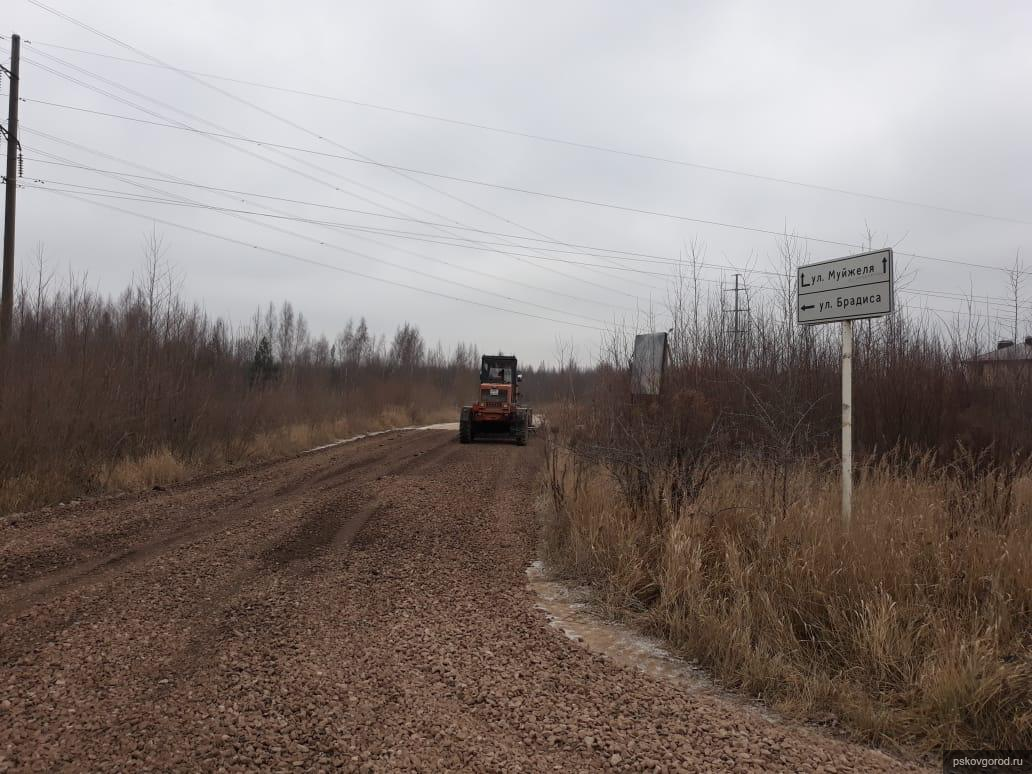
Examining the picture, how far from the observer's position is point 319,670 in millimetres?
3586

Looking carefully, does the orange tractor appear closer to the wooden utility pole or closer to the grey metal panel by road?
the wooden utility pole

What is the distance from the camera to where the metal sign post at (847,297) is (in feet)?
15.8

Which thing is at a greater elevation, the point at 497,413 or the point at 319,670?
the point at 497,413

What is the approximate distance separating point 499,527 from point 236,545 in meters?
2.96

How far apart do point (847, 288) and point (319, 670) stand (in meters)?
4.63

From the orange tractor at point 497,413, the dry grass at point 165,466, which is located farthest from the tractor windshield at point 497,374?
the dry grass at point 165,466

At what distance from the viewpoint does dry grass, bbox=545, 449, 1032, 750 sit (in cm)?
309

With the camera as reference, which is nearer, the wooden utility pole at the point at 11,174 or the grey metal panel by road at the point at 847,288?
the grey metal panel by road at the point at 847,288

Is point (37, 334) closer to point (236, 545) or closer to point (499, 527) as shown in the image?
point (236, 545)

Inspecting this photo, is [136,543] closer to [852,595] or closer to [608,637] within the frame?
[608,637]

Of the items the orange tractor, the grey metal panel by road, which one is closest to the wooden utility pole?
the orange tractor

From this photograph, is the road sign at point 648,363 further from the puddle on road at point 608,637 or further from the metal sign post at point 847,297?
the puddle on road at point 608,637

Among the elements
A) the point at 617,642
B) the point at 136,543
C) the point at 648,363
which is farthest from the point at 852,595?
the point at 136,543

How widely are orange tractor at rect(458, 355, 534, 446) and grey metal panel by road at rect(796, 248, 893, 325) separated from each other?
48.8 feet
